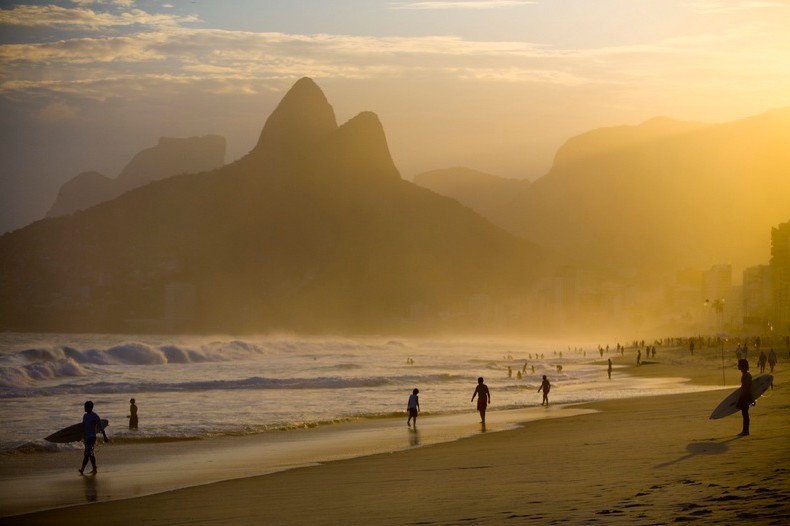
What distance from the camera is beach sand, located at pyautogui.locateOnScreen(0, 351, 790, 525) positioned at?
11578 millimetres

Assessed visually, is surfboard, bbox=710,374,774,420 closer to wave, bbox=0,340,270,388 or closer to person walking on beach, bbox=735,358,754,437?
person walking on beach, bbox=735,358,754,437

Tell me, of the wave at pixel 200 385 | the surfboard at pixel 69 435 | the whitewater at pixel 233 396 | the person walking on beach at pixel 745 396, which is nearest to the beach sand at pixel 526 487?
the person walking on beach at pixel 745 396

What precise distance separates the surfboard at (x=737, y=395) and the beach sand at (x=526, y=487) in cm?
34

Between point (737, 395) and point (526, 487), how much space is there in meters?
7.72

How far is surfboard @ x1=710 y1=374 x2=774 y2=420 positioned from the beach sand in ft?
1.12

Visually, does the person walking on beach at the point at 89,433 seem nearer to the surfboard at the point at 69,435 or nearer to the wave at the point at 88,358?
the surfboard at the point at 69,435

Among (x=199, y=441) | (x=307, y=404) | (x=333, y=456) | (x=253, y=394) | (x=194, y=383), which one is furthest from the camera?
(x=194, y=383)

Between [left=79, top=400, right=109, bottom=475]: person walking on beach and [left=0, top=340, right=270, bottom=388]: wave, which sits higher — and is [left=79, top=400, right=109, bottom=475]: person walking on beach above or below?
below

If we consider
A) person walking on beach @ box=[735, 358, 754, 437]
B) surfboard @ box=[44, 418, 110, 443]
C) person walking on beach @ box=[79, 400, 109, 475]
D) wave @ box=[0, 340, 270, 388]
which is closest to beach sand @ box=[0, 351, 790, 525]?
person walking on beach @ box=[735, 358, 754, 437]

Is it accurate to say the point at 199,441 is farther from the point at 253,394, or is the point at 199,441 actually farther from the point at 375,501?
the point at 253,394

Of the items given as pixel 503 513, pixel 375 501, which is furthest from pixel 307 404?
pixel 503 513

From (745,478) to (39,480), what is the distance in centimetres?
1329

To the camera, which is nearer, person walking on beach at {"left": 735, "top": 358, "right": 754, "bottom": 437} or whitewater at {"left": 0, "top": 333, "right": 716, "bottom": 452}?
person walking on beach at {"left": 735, "top": 358, "right": 754, "bottom": 437}

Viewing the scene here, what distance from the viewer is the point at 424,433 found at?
1069 inches
